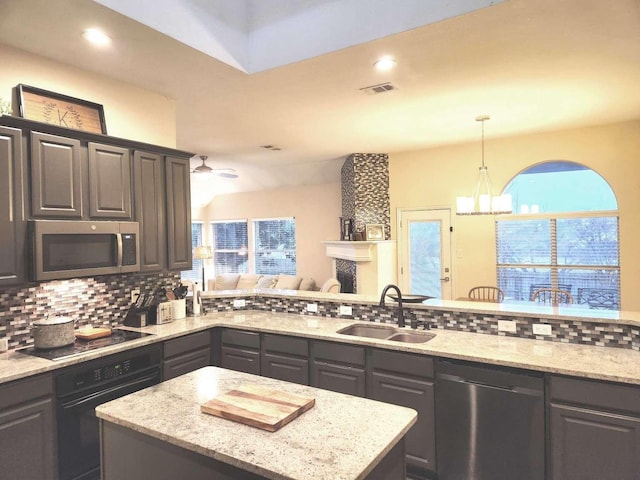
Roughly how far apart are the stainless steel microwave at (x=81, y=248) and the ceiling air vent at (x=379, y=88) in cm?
222

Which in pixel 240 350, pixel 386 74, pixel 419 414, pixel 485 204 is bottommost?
pixel 419 414

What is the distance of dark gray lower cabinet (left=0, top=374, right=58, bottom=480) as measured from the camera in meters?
2.12

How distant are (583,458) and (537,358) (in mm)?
525

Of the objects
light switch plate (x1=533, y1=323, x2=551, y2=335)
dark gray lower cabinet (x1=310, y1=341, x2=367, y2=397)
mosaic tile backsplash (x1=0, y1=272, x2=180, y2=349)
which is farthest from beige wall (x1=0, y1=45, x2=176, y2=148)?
light switch plate (x1=533, y1=323, x2=551, y2=335)

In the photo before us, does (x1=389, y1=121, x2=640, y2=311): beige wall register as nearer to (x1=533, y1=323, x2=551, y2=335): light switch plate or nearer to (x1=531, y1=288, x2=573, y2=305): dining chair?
(x1=531, y1=288, x2=573, y2=305): dining chair

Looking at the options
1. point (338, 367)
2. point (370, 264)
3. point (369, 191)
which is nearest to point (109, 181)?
point (338, 367)

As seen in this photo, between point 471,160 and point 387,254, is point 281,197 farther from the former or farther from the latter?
point 471,160

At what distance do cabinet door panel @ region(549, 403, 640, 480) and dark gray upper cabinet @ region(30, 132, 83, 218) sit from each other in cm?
320

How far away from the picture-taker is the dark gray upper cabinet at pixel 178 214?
341cm

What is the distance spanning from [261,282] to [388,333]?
5219mm

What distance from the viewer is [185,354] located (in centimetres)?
317

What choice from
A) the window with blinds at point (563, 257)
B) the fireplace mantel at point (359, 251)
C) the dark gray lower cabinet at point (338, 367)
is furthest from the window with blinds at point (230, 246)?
the dark gray lower cabinet at point (338, 367)

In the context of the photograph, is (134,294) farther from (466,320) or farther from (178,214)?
(466,320)

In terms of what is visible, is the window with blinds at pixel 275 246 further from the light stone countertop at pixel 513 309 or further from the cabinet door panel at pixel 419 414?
the cabinet door panel at pixel 419 414
